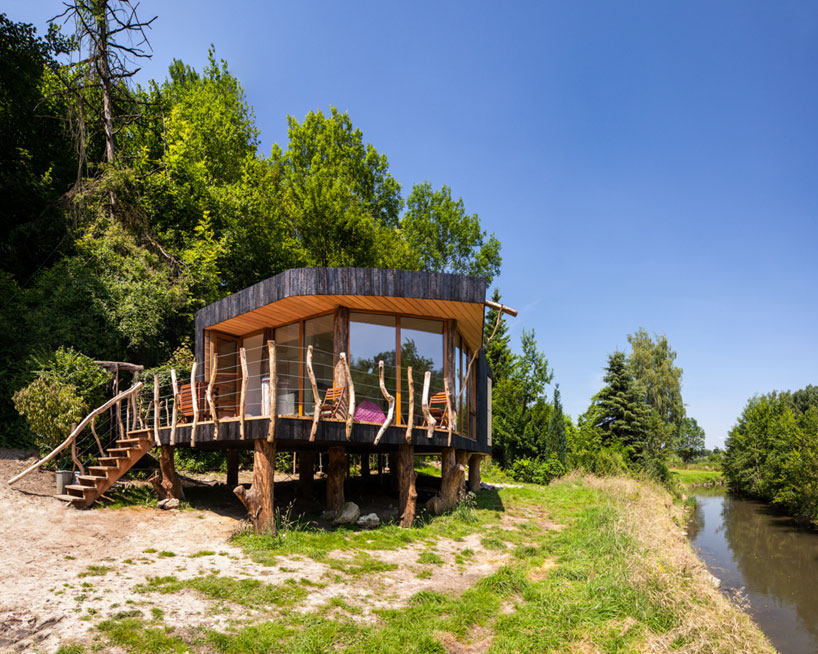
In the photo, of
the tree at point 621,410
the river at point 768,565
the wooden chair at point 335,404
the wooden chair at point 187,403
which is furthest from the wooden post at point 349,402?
the tree at point 621,410

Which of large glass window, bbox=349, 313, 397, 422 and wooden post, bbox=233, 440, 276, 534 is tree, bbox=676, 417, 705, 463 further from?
wooden post, bbox=233, 440, 276, 534

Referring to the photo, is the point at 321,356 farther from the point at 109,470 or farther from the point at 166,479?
the point at 109,470

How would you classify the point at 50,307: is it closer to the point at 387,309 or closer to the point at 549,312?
the point at 387,309

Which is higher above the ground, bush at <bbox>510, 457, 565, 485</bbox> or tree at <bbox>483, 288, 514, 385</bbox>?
tree at <bbox>483, 288, 514, 385</bbox>

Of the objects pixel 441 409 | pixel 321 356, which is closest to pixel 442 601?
pixel 441 409

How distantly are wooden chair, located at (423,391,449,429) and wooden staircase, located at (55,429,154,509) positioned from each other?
550 cm

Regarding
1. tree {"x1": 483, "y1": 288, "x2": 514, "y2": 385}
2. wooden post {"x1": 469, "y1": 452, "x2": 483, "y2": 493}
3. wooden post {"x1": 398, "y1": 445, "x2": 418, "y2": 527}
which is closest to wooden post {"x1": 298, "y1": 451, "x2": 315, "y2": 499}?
wooden post {"x1": 398, "y1": 445, "x2": 418, "y2": 527}

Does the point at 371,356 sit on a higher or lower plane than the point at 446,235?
lower

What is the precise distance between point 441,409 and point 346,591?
494 centimetres

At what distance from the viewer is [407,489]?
9438 mm

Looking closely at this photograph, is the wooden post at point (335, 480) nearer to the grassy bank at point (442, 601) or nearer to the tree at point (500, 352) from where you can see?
the grassy bank at point (442, 601)

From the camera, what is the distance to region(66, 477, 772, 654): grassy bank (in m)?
4.81

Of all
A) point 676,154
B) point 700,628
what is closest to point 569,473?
point 676,154

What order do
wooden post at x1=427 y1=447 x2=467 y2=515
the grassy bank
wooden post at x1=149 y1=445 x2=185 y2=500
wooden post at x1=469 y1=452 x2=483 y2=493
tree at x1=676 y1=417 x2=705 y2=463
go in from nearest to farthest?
the grassy bank, wooden post at x1=149 y1=445 x2=185 y2=500, wooden post at x1=427 y1=447 x2=467 y2=515, wooden post at x1=469 y1=452 x2=483 y2=493, tree at x1=676 y1=417 x2=705 y2=463
